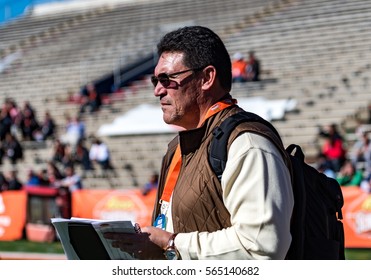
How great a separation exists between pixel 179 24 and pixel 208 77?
2527 cm

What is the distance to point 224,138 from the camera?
2910mm

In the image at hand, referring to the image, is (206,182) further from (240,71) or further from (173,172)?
(240,71)

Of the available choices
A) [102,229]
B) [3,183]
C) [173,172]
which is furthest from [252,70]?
[102,229]

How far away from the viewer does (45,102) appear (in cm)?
2597

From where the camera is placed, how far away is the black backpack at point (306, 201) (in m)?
2.91

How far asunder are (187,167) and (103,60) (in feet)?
81.5

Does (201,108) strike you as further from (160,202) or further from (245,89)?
(245,89)

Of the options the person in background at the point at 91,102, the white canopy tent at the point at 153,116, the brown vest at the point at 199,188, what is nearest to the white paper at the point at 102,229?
the brown vest at the point at 199,188

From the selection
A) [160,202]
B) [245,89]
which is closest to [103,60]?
[245,89]

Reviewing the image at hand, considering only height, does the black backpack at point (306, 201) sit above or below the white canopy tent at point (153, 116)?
above

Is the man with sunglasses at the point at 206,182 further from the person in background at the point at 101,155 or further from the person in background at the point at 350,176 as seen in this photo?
the person in background at the point at 101,155

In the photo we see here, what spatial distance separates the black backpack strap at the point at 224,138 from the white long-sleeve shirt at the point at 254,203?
4cm

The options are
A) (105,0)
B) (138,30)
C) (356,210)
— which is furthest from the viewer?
(105,0)

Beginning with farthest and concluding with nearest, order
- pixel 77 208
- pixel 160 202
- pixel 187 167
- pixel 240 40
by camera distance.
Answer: pixel 240 40 < pixel 77 208 < pixel 160 202 < pixel 187 167
